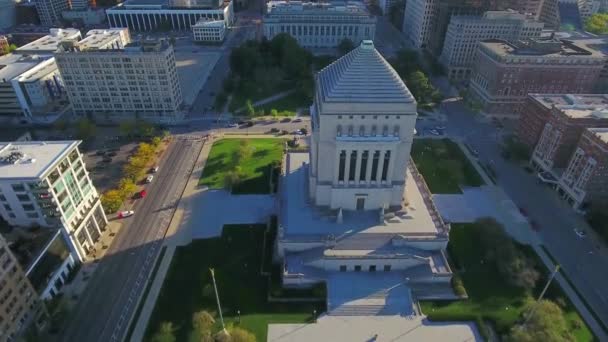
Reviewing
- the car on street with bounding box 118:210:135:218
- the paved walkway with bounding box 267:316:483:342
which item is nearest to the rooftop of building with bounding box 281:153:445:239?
the paved walkway with bounding box 267:316:483:342

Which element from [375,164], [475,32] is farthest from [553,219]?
[475,32]

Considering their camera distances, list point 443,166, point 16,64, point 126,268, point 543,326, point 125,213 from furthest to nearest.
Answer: point 16,64, point 443,166, point 125,213, point 126,268, point 543,326

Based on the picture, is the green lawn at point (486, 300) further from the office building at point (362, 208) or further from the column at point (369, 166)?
the column at point (369, 166)

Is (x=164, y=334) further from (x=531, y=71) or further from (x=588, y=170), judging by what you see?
(x=531, y=71)

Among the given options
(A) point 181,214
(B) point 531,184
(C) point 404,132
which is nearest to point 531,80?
(B) point 531,184

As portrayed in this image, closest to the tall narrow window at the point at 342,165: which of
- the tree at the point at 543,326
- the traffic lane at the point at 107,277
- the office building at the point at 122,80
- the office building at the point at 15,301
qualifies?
the tree at the point at 543,326

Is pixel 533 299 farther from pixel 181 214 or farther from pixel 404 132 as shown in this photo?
pixel 181 214
